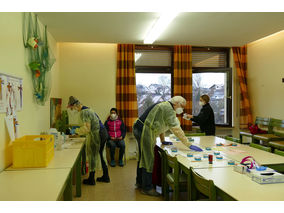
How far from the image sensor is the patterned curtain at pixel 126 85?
5.39 metres

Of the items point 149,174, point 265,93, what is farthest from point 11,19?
point 265,93

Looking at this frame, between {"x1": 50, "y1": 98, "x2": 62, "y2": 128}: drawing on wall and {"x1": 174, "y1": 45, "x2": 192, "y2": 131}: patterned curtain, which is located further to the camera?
{"x1": 174, "y1": 45, "x2": 192, "y2": 131}: patterned curtain

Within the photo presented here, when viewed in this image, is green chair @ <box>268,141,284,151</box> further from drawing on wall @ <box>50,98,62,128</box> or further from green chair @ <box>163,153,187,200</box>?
drawing on wall @ <box>50,98,62,128</box>

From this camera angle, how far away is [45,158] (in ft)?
7.61

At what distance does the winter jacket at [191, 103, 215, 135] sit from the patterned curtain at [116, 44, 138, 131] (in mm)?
1465

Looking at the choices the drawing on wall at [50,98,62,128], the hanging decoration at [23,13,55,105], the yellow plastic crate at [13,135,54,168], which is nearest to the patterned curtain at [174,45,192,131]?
the drawing on wall at [50,98,62,128]

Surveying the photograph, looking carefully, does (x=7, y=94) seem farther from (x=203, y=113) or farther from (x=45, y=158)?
(x=203, y=113)

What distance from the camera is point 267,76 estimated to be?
5195mm

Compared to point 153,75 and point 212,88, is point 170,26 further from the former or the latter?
point 212,88

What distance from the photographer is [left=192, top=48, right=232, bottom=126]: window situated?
5777 millimetres

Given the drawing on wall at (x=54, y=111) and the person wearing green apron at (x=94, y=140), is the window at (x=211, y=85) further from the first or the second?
the drawing on wall at (x=54, y=111)

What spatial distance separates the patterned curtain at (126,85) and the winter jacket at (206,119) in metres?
1.47

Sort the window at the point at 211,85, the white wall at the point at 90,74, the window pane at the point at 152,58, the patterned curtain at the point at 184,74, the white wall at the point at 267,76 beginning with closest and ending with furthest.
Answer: the white wall at the point at 267,76
the white wall at the point at 90,74
the patterned curtain at the point at 184,74
the window pane at the point at 152,58
the window at the point at 211,85

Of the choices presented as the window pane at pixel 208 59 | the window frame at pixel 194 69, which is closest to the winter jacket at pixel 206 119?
the window frame at pixel 194 69
